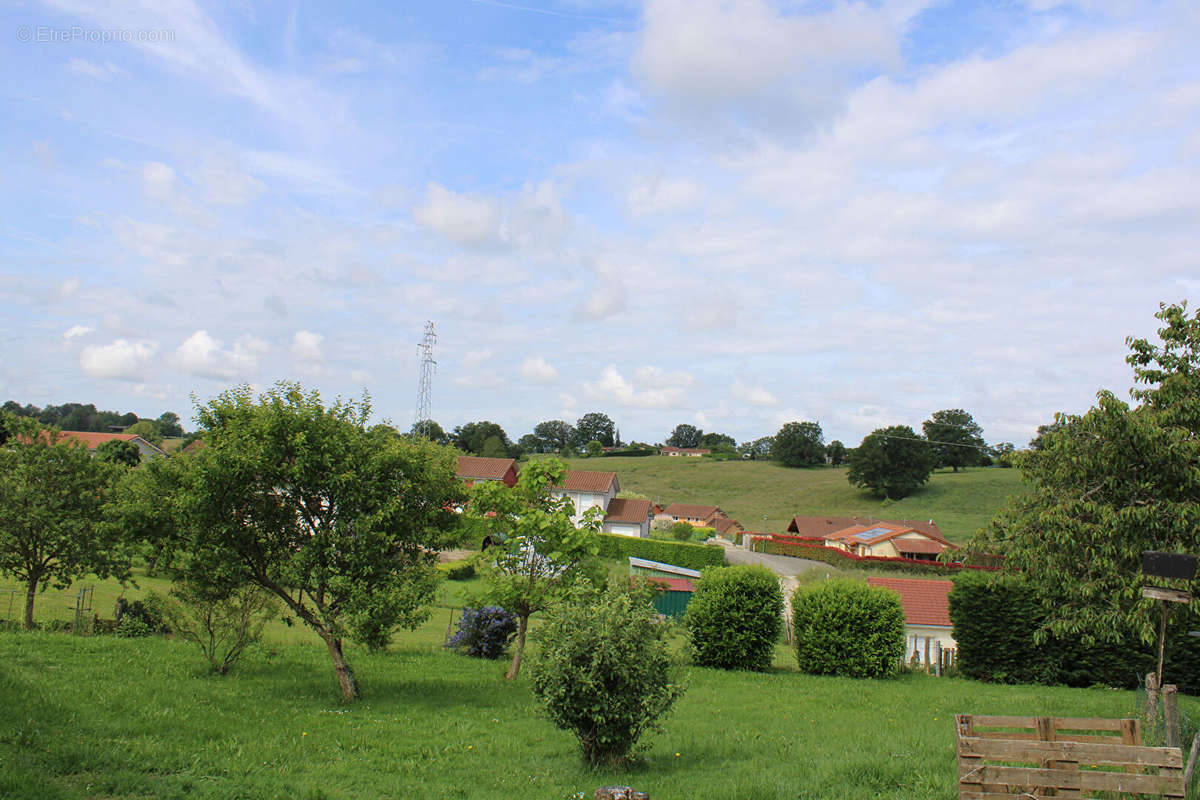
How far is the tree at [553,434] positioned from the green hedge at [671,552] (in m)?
113

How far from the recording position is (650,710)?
32.5ft

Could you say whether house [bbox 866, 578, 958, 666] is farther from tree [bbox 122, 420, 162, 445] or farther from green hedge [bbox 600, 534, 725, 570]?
tree [bbox 122, 420, 162, 445]

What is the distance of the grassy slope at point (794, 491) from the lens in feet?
294

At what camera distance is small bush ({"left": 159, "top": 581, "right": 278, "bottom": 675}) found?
15.6m

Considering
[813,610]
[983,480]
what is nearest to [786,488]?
[983,480]

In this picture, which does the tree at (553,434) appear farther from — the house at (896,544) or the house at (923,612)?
the house at (923,612)

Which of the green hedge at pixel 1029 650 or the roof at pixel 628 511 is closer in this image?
the green hedge at pixel 1029 650

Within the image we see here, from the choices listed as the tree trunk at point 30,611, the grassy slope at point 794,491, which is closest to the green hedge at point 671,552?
the grassy slope at point 794,491

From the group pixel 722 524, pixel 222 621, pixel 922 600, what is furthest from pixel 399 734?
pixel 722 524

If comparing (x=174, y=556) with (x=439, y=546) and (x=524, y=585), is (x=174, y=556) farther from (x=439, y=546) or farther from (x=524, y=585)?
(x=524, y=585)

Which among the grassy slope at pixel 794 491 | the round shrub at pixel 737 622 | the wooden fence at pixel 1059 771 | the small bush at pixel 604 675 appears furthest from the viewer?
the grassy slope at pixel 794 491

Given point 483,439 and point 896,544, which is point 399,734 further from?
point 483,439

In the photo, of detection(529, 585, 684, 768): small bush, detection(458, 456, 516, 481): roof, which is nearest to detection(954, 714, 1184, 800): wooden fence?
detection(529, 585, 684, 768): small bush

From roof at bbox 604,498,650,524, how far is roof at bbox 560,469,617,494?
1.73 metres
